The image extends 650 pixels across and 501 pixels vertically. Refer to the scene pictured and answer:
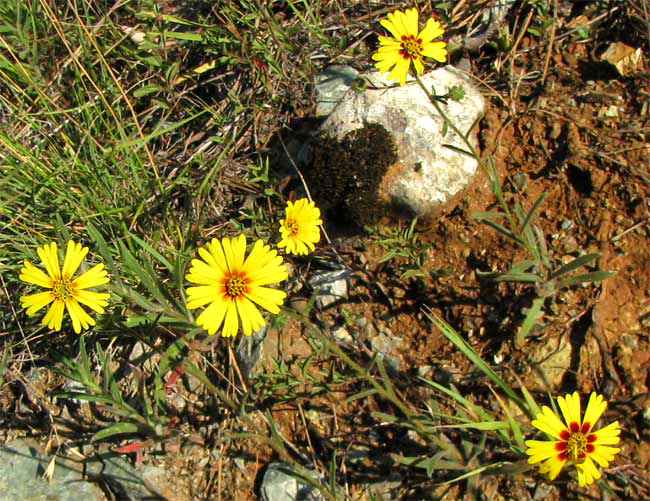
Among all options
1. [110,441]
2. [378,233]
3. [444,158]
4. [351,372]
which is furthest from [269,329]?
[444,158]

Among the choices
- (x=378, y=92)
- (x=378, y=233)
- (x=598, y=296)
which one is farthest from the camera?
(x=378, y=92)

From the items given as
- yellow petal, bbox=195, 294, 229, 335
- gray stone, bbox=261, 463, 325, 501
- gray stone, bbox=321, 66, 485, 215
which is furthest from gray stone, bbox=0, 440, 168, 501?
gray stone, bbox=321, 66, 485, 215

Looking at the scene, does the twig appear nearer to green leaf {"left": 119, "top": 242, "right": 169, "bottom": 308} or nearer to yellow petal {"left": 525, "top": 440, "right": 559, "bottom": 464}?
yellow petal {"left": 525, "top": 440, "right": 559, "bottom": 464}

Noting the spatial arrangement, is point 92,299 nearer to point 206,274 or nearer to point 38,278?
point 38,278

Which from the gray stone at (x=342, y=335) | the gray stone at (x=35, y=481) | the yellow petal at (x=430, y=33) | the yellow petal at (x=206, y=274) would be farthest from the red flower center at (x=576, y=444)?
the gray stone at (x=35, y=481)

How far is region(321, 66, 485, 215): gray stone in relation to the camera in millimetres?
3938

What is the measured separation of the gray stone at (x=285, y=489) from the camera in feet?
11.8

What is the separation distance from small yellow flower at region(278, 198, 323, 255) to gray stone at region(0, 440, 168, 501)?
1685mm

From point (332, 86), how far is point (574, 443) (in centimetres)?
283

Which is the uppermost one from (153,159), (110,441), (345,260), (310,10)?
(310,10)

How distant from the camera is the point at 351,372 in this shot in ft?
12.4

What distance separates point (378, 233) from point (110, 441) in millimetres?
2222

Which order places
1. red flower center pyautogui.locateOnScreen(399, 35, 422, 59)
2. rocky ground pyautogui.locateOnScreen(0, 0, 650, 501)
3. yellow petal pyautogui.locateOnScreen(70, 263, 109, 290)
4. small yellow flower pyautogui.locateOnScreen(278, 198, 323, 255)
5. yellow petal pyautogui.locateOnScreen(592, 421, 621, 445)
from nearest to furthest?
yellow petal pyautogui.locateOnScreen(592, 421, 621, 445) < yellow petal pyautogui.locateOnScreen(70, 263, 109, 290) < red flower center pyautogui.locateOnScreen(399, 35, 422, 59) < rocky ground pyautogui.locateOnScreen(0, 0, 650, 501) < small yellow flower pyautogui.locateOnScreen(278, 198, 323, 255)

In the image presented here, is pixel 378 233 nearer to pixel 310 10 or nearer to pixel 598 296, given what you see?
pixel 598 296
